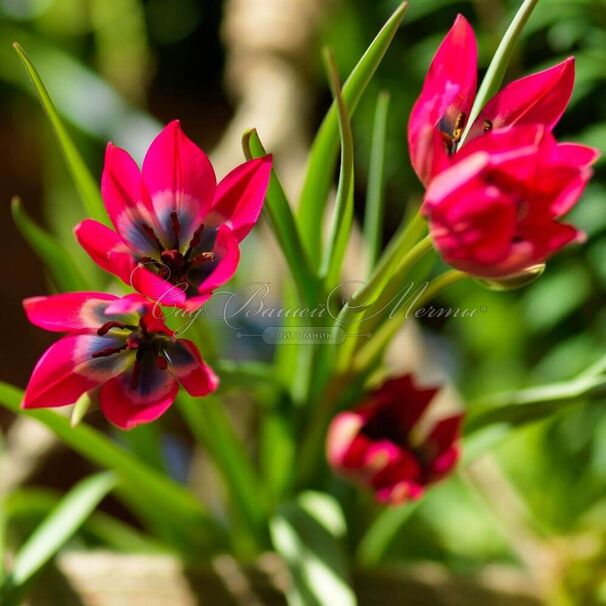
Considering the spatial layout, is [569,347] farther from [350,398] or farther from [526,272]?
[526,272]

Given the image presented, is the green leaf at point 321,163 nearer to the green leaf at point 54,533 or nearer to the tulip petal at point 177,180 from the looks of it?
the tulip petal at point 177,180

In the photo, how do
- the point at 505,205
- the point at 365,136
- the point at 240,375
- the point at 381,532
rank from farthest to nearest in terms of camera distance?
the point at 365,136, the point at 381,532, the point at 240,375, the point at 505,205

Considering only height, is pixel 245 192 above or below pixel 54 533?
above

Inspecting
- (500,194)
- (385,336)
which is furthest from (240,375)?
(500,194)

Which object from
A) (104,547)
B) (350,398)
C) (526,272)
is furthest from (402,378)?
(104,547)

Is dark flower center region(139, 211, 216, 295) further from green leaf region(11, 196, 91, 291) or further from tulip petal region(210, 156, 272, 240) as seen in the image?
green leaf region(11, 196, 91, 291)

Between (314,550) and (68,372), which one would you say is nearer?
(68,372)

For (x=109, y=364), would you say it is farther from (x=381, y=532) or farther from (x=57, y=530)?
(x=381, y=532)
